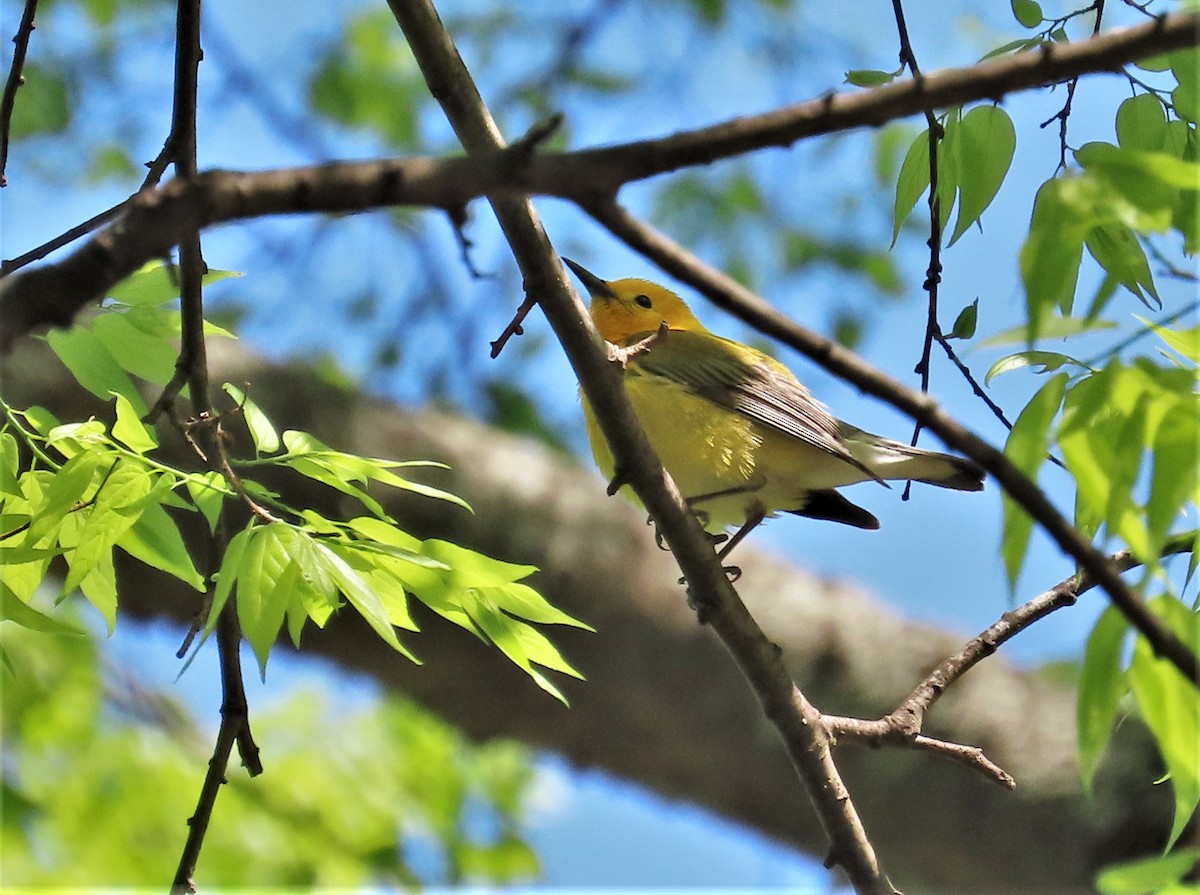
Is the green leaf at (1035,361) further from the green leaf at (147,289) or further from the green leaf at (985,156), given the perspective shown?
the green leaf at (147,289)

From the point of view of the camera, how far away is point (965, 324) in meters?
2.33

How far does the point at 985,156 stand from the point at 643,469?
85 centimetres

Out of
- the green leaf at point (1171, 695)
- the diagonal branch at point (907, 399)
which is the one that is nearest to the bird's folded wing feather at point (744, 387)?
the green leaf at point (1171, 695)

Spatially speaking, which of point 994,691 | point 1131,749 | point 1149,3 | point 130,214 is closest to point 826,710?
point 994,691

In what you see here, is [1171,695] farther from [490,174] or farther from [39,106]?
[39,106]

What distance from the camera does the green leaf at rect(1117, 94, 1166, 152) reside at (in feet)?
7.09

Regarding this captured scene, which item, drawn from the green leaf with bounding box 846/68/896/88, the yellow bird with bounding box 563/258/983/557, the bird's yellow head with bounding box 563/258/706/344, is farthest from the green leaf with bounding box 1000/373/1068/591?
the bird's yellow head with bounding box 563/258/706/344

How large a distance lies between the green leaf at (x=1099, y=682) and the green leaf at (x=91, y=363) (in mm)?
1624

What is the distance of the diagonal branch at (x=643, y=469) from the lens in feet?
6.87

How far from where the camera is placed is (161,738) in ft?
25.9

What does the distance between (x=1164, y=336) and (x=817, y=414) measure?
8.88 feet

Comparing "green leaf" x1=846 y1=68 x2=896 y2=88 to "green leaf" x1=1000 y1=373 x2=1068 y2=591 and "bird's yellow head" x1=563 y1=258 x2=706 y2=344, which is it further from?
"bird's yellow head" x1=563 y1=258 x2=706 y2=344

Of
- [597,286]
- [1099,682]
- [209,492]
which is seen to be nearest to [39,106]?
[597,286]

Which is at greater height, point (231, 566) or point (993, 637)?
point (993, 637)
